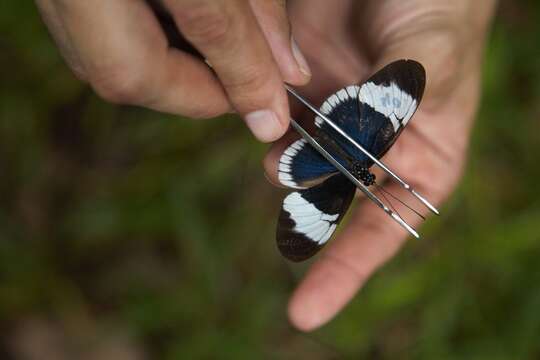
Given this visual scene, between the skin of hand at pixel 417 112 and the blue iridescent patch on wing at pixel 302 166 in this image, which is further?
the skin of hand at pixel 417 112

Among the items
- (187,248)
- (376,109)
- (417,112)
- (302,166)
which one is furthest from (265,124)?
(187,248)

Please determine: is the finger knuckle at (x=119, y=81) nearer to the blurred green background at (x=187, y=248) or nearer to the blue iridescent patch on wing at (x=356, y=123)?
the blue iridescent patch on wing at (x=356, y=123)

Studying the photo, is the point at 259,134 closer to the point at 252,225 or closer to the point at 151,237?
the point at 252,225

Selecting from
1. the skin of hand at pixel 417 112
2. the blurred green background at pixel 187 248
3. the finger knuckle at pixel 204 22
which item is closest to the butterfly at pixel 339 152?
the skin of hand at pixel 417 112

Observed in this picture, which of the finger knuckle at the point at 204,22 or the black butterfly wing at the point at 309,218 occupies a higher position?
the finger knuckle at the point at 204,22

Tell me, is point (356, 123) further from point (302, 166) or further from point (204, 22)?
point (204, 22)

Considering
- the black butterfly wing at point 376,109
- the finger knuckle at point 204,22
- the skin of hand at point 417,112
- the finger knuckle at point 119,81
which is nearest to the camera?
the finger knuckle at point 204,22

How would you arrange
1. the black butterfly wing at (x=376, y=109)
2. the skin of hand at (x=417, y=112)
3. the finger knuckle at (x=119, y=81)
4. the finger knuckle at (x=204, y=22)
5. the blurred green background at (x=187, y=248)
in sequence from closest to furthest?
the finger knuckle at (x=204, y=22), the finger knuckle at (x=119, y=81), the black butterfly wing at (x=376, y=109), the skin of hand at (x=417, y=112), the blurred green background at (x=187, y=248)

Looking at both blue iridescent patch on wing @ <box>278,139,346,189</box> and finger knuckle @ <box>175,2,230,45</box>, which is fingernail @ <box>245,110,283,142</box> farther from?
finger knuckle @ <box>175,2,230,45</box>
